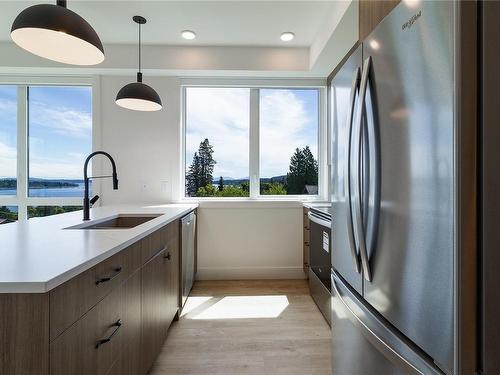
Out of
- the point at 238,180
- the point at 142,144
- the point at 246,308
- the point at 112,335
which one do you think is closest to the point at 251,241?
the point at 238,180

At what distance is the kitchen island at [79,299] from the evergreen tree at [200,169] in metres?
1.73

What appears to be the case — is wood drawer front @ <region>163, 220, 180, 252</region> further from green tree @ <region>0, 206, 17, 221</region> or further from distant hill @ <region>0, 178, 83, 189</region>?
green tree @ <region>0, 206, 17, 221</region>

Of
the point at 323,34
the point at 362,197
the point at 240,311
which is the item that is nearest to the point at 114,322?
the point at 362,197

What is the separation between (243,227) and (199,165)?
100 centimetres

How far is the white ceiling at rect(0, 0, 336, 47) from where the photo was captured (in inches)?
93.0

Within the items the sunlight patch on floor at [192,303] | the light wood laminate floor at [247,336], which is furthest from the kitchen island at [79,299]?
the sunlight patch on floor at [192,303]

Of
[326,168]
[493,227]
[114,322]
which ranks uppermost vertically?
[326,168]

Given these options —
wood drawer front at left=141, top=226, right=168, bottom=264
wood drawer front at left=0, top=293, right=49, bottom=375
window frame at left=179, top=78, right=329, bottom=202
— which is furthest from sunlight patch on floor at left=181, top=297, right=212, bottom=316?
wood drawer front at left=0, top=293, right=49, bottom=375

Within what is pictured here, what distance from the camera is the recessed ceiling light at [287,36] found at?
9.21 ft

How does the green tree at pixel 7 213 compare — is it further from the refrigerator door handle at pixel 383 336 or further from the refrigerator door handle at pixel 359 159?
the refrigerator door handle at pixel 359 159

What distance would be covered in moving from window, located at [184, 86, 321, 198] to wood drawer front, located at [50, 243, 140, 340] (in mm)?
2312

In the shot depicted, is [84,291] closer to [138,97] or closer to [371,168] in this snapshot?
[371,168]

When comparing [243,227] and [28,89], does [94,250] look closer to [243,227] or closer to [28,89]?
[243,227]

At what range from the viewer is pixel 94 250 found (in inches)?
39.1
